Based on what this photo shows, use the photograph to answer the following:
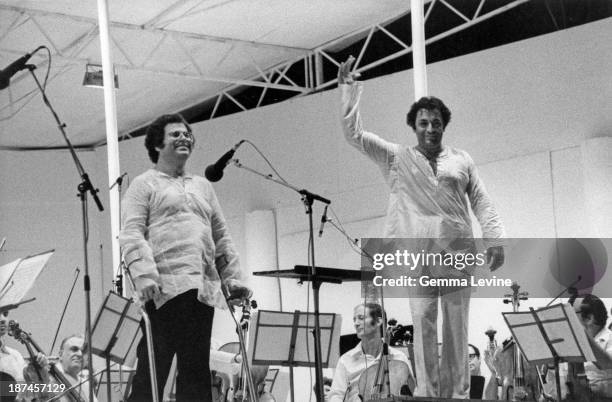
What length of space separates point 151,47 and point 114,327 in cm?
586

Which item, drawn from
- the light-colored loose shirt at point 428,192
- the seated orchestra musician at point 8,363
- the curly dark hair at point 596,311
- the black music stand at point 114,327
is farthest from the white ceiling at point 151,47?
the black music stand at point 114,327

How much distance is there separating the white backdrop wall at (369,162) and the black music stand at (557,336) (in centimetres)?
302

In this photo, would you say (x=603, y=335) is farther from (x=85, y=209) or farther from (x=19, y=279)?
(x=19, y=279)

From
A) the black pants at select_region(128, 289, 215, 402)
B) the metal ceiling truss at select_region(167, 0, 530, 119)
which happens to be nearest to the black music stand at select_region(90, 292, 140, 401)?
the black pants at select_region(128, 289, 215, 402)

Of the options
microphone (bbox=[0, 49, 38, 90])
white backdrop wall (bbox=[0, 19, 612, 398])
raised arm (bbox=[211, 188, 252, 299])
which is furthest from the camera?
white backdrop wall (bbox=[0, 19, 612, 398])

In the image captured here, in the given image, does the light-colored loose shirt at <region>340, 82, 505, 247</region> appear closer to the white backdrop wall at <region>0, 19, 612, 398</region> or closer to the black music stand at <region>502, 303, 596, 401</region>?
the black music stand at <region>502, 303, 596, 401</region>

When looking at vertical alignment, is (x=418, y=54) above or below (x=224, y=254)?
above

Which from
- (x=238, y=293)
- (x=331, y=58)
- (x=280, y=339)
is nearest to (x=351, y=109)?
(x=238, y=293)

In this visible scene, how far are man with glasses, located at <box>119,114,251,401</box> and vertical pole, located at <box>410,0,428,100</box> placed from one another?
2455 millimetres

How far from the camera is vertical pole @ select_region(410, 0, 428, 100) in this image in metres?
6.64

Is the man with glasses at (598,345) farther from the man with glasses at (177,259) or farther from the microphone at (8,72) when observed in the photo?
the microphone at (8,72)

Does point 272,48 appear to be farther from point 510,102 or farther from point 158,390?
point 158,390

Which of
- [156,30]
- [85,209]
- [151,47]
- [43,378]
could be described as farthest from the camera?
[151,47]

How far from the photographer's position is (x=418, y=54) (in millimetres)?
Answer: 6715
